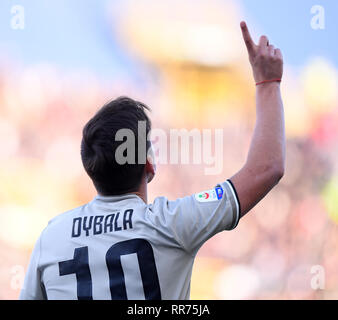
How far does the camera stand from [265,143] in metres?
0.88

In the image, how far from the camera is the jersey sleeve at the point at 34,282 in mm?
1014

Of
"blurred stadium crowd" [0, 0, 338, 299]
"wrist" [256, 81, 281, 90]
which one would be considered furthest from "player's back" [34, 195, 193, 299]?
"blurred stadium crowd" [0, 0, 338, 299]

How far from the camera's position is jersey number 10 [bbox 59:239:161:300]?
917 mm

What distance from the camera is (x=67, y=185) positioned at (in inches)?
186

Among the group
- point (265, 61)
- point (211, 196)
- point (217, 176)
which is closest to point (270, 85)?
point (265, 61)

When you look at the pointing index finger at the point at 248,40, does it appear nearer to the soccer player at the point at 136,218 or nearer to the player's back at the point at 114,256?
the soccer player at the point at 136,218

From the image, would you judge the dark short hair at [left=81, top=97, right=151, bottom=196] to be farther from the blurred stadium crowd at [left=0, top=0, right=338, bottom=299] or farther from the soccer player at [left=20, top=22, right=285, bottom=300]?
the blurred stadium crowd at [left=0, top=0, right=338, bottom=299]

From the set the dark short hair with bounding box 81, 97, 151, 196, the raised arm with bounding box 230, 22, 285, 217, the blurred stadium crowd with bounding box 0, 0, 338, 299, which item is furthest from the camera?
the blurred stadium crowd with bounding box 0, 0, 338, 299

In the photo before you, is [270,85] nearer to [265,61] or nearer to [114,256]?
[265,61]

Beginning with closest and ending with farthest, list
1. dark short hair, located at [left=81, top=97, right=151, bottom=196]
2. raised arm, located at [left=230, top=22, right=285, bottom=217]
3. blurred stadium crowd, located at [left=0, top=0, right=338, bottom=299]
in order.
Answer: raised arm, located at [left=230, top=22, right=285, bottom=217] → dark short hair, located at [left=81, top=97, right=151, bottom=196] → blurred stadium crowd, located at [left=0, top=0, right=338, bottom=299]

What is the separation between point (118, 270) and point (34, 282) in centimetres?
22

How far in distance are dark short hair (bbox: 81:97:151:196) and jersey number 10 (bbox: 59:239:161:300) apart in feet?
0.48
